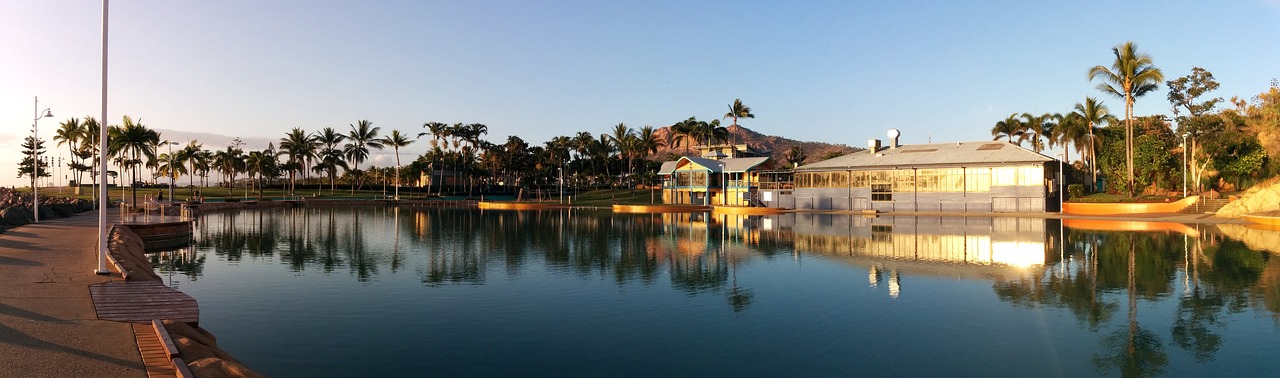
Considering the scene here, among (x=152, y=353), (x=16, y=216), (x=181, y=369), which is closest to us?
(x=181, y=369)

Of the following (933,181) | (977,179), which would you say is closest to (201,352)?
(977,179)

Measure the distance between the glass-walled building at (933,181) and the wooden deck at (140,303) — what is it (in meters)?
65.5

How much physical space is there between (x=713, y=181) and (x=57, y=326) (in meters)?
75.8

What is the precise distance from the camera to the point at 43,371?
838 centimetres

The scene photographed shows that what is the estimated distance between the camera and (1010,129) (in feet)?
298

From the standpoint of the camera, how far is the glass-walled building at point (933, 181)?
63.5m

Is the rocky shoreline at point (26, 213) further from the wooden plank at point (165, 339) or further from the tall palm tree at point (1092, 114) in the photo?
the tall palm tree at point (1092, 114)

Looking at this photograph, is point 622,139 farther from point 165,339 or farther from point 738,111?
point 165,339

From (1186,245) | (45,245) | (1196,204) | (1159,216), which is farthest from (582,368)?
(1196,204)

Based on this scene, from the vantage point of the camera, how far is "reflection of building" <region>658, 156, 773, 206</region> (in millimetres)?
80375

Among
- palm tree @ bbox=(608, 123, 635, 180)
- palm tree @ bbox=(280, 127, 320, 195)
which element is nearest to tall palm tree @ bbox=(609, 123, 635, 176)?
palm tree @ bbox=(608, 123, 635, 180)

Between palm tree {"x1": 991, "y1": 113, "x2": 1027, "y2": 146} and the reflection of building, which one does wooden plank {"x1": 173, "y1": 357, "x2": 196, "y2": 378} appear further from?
palm tree {"x1": 991, "y1": 113, "x2": 1027, "y2": 146}

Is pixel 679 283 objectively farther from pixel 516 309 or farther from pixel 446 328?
pixel 446 328

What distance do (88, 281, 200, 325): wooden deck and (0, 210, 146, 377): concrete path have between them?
0.79 ft
